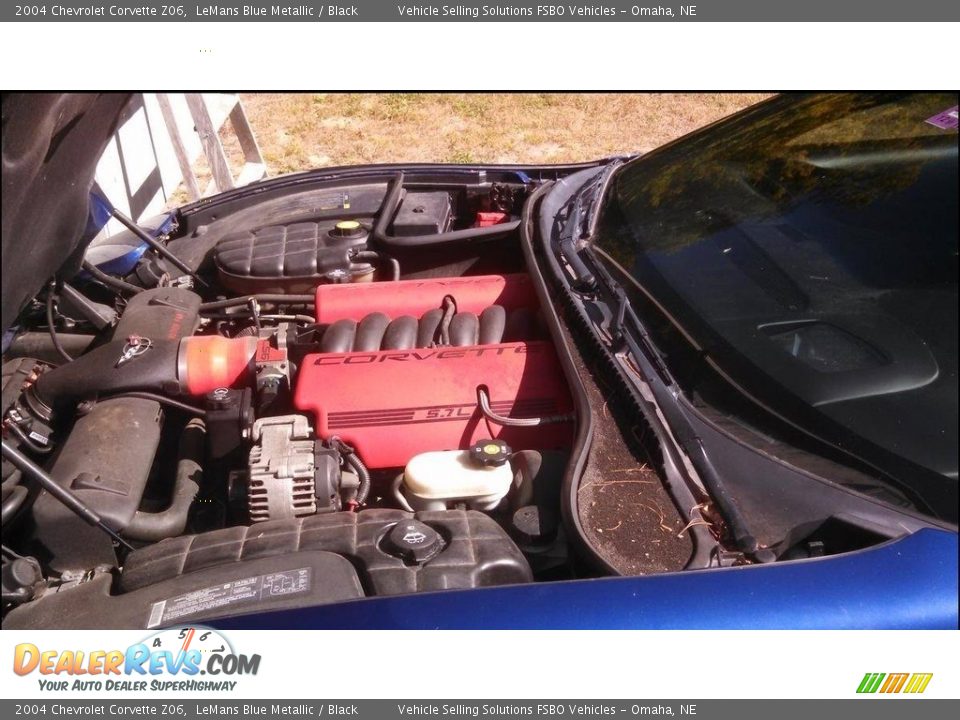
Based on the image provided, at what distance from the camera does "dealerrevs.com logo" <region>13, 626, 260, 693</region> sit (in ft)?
3.78

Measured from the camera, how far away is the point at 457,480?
163cm

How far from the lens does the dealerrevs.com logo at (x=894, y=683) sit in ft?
3.59

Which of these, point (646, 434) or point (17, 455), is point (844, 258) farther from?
point (17, 455)

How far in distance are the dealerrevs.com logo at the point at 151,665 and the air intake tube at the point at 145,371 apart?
84cm

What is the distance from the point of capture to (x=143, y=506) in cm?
190

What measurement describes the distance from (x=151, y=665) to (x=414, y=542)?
20.4 inches

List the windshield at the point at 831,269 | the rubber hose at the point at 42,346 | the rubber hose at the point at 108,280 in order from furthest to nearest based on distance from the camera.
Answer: the rubber hose at the point at 108,280 → the rubber hose at the point at 42,346 → the windshield at the point at 831,269

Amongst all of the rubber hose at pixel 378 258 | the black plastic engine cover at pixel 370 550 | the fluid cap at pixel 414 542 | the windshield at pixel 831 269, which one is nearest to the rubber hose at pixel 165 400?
the black plastic engine cover at pixel 370 550

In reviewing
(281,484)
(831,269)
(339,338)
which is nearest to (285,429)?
(281,484)

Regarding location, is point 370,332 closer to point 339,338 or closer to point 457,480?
point 339,338

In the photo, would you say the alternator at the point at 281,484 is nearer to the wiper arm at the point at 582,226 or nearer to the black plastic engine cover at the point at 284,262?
the wiper arm at the point at 582,226

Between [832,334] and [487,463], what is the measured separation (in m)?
0.80

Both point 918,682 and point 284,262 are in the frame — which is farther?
point 284,262

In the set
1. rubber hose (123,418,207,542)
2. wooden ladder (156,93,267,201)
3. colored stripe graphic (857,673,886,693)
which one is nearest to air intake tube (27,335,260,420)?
rubber hose (123,418,207,542)
